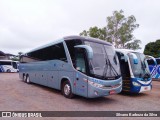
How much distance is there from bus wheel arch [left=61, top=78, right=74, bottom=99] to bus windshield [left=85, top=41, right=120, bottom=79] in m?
1.93

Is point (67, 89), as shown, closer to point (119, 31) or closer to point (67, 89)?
point (67, 89)

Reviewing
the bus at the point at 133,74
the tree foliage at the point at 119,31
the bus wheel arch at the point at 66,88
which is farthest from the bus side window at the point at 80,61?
the tree foliage at the point at 119,31

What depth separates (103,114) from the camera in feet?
20.7

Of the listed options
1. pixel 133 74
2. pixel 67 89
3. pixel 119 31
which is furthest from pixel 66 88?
pixel 119 31

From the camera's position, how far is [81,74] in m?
7.66

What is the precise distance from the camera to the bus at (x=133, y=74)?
943 cm

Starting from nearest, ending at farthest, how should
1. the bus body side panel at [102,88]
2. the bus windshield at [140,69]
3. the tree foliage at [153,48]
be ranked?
the bus body side panel at [102,88], the bus windshield at [140,69], the tree foliage at [153,48]

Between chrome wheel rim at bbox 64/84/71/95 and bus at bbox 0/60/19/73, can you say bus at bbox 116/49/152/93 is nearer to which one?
chrome wheel rim at bbox 64/84/71/95

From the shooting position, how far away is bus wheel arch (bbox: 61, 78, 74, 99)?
860 centimetres

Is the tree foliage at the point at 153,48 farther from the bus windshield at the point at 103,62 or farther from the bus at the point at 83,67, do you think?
the bus windshield at the point at 103,62

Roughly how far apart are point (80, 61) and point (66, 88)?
1926 mm

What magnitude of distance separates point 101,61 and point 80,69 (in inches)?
40.5

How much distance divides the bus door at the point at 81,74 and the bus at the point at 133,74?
10.6ft

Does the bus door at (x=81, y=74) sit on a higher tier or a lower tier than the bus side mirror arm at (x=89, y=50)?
lower
